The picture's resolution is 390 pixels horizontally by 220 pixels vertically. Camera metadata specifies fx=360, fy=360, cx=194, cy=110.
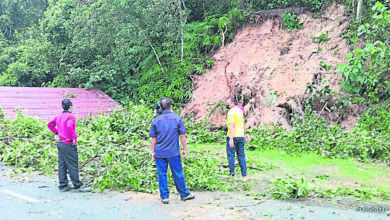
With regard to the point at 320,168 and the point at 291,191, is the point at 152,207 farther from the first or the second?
the point at 320,168

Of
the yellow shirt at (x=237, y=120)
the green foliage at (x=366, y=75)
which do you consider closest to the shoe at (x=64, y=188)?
the yellow shirt at (x=237, y=120)

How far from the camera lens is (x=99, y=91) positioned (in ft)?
53.7

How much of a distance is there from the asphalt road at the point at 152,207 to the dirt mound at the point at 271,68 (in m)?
7.34

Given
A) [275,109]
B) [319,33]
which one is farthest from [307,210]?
[319,33]

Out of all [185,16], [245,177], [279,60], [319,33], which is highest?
[185,16]

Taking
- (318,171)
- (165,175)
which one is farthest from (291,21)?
(165,175)

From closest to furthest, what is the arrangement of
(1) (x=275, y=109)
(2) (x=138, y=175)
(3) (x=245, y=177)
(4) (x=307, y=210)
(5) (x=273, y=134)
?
(4) (x=307, y=210) → (2) (x=138, y=175) → (3) (x=245, y=177) → (5) (x=273, y=134) → (1) (x=275, y=109)

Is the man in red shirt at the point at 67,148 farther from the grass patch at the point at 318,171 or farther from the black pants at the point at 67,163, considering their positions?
the grass patch at the point at 318,171

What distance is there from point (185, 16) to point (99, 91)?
17.2 ft

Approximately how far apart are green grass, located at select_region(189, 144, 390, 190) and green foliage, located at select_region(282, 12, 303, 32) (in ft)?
21.9

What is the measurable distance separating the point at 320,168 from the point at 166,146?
14.9ft

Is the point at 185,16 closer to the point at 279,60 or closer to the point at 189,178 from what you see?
the point at 279,60

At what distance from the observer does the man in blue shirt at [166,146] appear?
18.9 ft

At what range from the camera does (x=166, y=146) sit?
5.75 m
